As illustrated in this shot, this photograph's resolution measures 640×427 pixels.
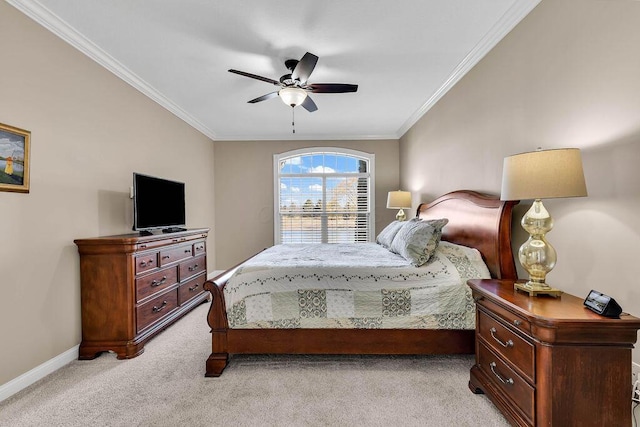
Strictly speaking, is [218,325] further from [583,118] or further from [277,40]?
[583,118]

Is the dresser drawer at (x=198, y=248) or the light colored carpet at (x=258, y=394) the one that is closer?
the light colored carpet at (x=258, y=394)

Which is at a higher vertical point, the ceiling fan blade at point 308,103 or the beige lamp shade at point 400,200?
the ceiling fan blade at point 308,103

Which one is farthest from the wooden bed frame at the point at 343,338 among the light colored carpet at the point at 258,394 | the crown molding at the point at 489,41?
the crown molding at the point at 489,41

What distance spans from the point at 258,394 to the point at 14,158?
7.50 feet

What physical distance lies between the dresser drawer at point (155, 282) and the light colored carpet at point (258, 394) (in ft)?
1.73

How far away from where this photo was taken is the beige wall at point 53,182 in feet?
6.50

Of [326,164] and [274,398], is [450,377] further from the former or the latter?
[326,164]

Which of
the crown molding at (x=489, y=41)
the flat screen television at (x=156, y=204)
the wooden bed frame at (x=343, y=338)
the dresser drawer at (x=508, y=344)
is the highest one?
the crown molding at (x=489, y=41)

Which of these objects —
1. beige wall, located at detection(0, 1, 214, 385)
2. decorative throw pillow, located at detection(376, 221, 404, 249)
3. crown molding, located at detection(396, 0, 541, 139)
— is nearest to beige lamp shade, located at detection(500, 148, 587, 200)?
crown molding, located at detection(396, 0, 541, 139)

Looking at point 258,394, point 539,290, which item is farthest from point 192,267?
point 539,290

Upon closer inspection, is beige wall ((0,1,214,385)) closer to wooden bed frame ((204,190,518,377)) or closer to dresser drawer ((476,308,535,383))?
wooden bed frame ((204,190,518,377))

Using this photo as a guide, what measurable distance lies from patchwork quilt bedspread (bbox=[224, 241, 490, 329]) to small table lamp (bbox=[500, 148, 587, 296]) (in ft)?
1.89

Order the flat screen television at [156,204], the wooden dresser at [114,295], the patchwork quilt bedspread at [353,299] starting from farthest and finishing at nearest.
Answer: the flat screen television at [156,204], the wooden dresser at [114,295], the patchwork quilt bedspread at [353,299]

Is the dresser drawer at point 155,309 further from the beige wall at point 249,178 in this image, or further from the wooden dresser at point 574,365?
the wooden dresser at point 574,365
